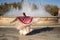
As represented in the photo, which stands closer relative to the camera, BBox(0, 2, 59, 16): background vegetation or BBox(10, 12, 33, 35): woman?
BBox(10, 12, 33, 35): woman

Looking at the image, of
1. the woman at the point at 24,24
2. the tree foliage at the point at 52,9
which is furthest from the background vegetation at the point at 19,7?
the woman at the point at 24,24

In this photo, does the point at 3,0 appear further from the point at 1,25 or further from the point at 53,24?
the point at 53,24

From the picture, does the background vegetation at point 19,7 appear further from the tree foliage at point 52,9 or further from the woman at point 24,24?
the woman at point 24,24

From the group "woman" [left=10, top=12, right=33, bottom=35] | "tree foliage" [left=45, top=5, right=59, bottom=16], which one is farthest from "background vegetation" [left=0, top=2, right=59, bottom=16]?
"woman" [left=10, top=12, right=33, bottom=35]

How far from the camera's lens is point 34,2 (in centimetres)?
1950

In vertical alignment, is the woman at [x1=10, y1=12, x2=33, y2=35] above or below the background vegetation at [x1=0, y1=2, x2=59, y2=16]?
below

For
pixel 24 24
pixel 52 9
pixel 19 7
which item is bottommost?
pixel 24 24

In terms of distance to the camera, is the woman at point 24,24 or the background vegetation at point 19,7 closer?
the woman at point 24,24

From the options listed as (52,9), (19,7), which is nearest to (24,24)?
(52,9)

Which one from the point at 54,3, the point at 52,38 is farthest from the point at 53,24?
the point at 52,38

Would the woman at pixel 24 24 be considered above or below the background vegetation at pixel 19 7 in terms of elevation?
below

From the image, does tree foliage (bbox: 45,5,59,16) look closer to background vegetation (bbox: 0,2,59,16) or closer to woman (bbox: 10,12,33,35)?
background vegetation (bbox: 0,2,59,16)

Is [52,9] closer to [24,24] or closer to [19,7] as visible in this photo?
[19,7]

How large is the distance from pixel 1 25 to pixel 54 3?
16.7ft
